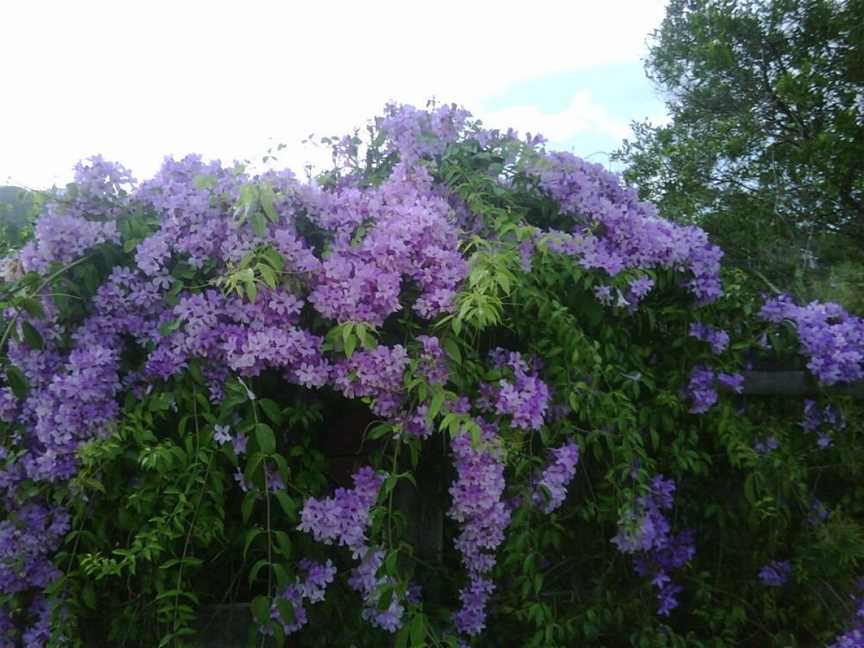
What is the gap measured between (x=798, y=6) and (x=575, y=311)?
8.77m

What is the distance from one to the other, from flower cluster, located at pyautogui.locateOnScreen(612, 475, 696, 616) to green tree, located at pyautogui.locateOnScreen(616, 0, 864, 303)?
5.64m

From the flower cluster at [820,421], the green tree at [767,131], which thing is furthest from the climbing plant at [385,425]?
the green tree at [767,131]

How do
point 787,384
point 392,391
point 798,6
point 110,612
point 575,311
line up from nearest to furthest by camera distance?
point 392,391
point 110,612
point 575,311
point 787,384
point 798,6

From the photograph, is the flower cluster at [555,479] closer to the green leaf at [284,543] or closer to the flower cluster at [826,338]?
the green leaf at [284,543]

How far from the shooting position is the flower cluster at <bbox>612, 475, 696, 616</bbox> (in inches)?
91.6

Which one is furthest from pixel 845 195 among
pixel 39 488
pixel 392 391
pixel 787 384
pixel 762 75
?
pixel 39 488

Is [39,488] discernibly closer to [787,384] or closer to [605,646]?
[605,646]

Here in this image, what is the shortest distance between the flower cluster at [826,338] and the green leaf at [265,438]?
5.82ft

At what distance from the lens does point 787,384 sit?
277 centimetres

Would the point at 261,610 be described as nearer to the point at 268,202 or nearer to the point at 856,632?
the point at 268,202

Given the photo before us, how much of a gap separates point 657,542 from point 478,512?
0.71 m

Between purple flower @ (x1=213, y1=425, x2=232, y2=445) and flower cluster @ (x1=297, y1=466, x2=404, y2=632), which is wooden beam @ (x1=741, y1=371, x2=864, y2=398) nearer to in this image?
flower cluster @ (x1=297, y1=466, x2=404, y2=632)

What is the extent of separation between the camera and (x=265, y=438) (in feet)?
6.28

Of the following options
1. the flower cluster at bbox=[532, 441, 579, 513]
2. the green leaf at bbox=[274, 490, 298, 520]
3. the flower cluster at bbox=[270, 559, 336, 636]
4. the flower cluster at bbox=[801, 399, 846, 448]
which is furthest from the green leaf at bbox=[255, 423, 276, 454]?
the flower cluster at bbox=[801, 399, 846, 448]
